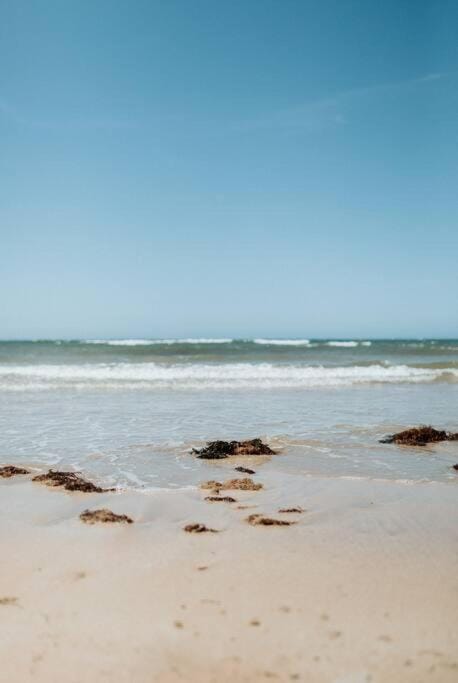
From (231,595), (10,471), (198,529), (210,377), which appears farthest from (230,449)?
(210,377)

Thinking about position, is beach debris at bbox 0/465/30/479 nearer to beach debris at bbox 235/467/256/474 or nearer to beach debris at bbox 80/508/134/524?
beach debris at bbox 80/508/134/524

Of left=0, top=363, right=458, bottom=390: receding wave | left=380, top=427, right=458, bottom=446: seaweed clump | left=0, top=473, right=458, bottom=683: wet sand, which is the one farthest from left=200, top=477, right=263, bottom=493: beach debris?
left=0, top=363, right=458, bottom=390: receding wave

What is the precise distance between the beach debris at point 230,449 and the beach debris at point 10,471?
2.53 metres

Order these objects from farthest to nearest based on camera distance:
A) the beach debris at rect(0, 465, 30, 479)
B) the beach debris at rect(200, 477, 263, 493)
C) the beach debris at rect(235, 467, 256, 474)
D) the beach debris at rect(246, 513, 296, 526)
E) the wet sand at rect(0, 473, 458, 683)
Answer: the beach debris at rect(235, 467, 256, 474) → the beach debris at rect(0, 465, 30, 479) → the beach debris at rect(200, 477, 263, 493) → the beach debris at rect(246, 513, 296, 526) → the wet sand at rect(0, 473, 458, 683)

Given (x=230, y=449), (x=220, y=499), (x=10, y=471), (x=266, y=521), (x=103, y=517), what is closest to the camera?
(x=266, y=521)

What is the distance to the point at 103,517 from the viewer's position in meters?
4.93

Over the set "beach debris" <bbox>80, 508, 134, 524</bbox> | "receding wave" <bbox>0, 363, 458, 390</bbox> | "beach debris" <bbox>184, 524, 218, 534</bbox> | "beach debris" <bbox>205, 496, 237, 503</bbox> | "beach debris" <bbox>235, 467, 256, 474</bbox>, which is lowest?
"beach debris" <bbox>235, 467, 256, 474</bbox>

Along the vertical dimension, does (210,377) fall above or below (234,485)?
above

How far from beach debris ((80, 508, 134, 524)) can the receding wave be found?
12750 mm

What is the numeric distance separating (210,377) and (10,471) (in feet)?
48.9

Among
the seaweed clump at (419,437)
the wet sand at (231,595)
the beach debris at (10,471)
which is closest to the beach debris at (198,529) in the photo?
the wet sand at (231,595)

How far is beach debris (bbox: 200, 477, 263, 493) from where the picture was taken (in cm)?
610

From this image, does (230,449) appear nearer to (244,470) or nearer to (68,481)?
(244,470)

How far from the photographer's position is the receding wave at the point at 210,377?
18516mm
